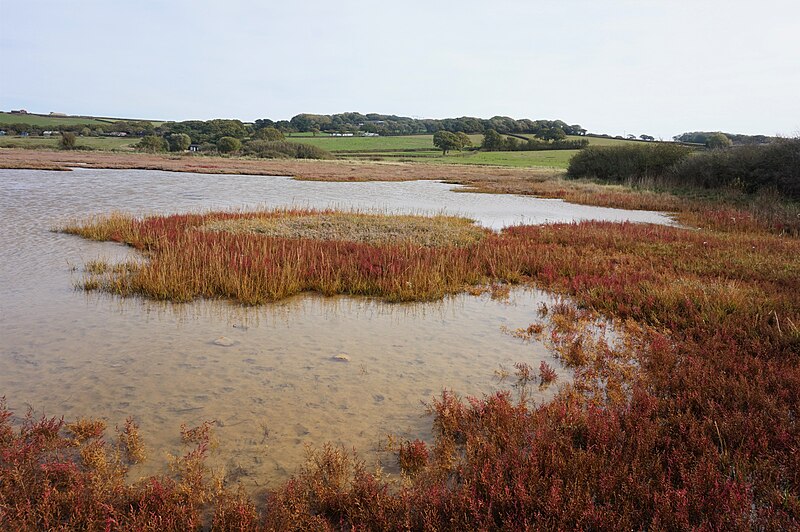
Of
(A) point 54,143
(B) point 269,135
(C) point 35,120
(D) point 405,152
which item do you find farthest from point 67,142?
(D) point 405,152

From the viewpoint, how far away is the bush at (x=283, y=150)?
106 meters

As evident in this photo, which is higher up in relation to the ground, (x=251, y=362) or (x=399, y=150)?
(x=399, y=150)

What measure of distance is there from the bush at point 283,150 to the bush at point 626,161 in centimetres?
6455

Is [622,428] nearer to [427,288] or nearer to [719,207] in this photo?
[427,288]

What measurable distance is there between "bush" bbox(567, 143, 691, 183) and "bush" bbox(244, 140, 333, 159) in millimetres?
64552

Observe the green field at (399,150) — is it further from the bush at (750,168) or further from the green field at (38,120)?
the bush at (750,168)

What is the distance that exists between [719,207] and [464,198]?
51.6 feet

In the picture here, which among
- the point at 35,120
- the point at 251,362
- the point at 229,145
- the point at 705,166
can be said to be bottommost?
the point at 251,362

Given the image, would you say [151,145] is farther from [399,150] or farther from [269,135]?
[399,150]

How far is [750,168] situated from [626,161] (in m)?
18.1

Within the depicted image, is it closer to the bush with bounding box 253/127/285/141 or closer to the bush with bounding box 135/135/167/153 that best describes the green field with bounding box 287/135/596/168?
the bush with bounding box 253/127/285/141

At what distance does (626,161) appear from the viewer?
48.1 meters

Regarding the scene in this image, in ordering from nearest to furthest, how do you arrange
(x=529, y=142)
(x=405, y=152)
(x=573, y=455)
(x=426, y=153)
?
1. (x=573, y=455)
2. (x=426, y=153)
3. (x=405, y=152)
4. (x=529, y=142)

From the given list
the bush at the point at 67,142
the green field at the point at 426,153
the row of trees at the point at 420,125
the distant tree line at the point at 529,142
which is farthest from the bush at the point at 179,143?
the distant tree line at the point at 529,142
